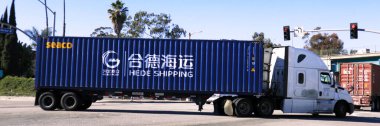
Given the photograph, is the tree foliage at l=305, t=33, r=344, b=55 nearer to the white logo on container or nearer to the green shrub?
the green shrub

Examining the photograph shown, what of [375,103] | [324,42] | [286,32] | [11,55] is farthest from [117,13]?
[324,42]

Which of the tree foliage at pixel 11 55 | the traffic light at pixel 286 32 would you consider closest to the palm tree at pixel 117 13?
the tree foliage at pixel 11 55

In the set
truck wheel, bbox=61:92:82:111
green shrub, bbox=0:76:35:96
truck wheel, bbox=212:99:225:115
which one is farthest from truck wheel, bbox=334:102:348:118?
green shrub, bbox=0:76:35:96

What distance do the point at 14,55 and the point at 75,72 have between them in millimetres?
39924

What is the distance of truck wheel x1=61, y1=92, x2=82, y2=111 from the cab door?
32.1 ft

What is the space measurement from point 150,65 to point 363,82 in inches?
566

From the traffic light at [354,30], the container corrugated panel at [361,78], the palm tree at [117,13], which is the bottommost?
the container corrugated panel at [361,78]

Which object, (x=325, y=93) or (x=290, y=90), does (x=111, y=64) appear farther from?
(x=325, y=93)

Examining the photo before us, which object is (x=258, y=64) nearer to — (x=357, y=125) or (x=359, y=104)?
(x=357, y=125)

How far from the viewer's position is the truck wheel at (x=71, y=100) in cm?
1998

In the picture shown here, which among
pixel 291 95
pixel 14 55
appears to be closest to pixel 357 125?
pixel 291 95

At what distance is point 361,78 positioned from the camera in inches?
1120

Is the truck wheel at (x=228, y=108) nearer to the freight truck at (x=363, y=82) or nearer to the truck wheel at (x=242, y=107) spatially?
the truck wheel at (x=242, y=107)

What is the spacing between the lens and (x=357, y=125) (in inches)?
643
